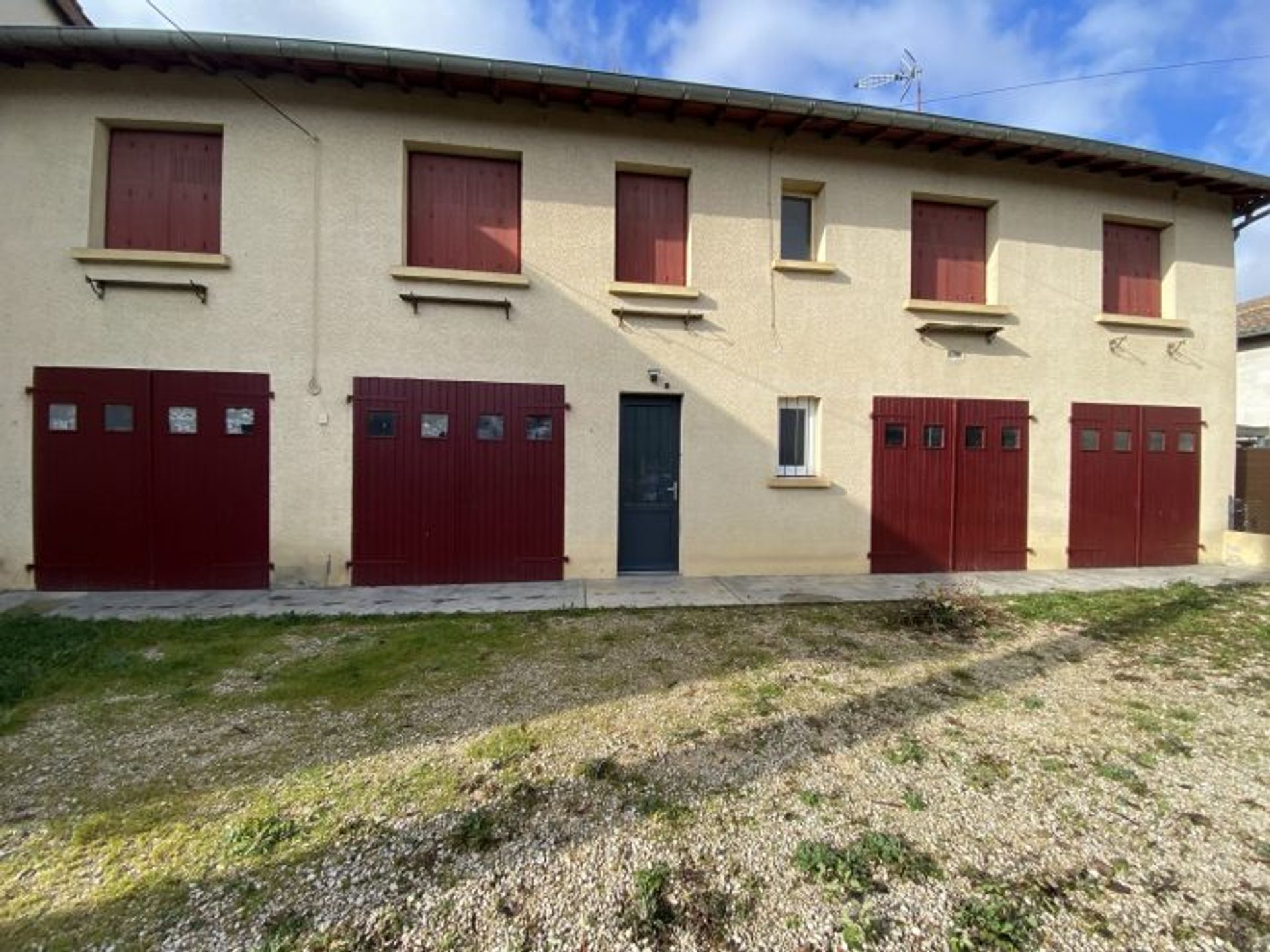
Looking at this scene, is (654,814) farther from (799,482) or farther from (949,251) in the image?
(949,251)

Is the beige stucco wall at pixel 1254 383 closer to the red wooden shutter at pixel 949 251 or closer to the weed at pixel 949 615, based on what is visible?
the red wooden shutter at pixel 949 251

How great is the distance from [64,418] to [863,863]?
9104 millimetres

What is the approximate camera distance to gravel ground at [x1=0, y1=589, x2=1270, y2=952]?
6.31 ft

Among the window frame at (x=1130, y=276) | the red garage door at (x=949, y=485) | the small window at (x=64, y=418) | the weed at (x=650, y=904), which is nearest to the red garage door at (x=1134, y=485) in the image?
the red garage door at (x=949, y=485)

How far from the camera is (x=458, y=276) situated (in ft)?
22.0

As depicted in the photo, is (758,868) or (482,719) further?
(482,719)

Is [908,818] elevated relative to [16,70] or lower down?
lower down

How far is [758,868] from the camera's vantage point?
2.17 meters

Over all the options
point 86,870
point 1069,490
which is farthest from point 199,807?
point 1069,490

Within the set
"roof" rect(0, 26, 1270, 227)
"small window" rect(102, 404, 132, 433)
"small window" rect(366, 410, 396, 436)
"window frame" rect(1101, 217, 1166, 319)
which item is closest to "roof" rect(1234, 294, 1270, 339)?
"window frame" rect(1101, 217, 1166, 319)

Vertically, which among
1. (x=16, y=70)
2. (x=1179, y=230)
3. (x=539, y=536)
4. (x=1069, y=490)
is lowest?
(x=539, y=536)

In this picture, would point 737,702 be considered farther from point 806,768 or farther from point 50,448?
point 50,448

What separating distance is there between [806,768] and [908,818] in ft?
1.74

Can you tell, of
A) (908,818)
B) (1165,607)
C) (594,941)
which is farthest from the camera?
(1165,607)
